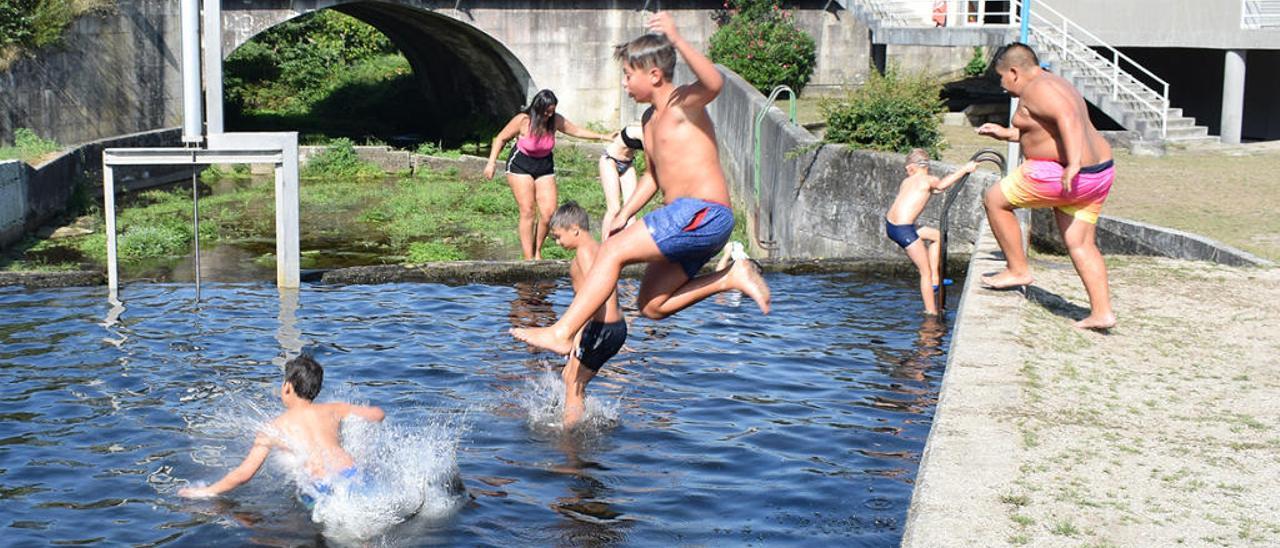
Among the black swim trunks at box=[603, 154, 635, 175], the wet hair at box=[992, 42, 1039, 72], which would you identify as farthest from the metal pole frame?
the wet hair at box=[992, 42, 1039, 72]

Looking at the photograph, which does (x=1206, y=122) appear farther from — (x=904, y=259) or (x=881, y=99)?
→ (x=904, y=259)

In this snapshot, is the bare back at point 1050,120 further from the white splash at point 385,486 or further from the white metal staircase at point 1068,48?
the white metal staircase at point 1068,48

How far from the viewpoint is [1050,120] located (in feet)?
29.1

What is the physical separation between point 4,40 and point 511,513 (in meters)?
16.7

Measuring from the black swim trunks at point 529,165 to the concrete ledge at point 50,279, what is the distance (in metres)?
3.89

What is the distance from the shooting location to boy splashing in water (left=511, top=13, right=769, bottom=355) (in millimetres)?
7430

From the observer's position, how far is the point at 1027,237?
12.2 meters

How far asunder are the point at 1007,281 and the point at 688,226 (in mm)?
2701

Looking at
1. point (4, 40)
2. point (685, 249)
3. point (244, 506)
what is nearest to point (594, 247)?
point (685, 249)

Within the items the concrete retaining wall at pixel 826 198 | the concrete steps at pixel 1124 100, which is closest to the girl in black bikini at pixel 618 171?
the concrete retaining wall at pixel 826 198

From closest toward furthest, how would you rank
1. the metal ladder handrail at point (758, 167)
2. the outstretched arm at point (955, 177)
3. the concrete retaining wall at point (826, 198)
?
the outstretched arm at point (955, 177), the concrete retaining wall at point (826, 198), the metal ladder handrail at point (758, 167)

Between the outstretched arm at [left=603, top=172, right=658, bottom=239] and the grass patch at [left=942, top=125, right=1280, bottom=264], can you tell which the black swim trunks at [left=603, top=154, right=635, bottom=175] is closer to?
the grass patch at [left=942, top=125, right=1280, bottom=264]

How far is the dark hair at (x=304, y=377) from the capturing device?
721cm

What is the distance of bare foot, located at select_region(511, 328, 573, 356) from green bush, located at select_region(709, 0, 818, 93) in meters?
21.7
